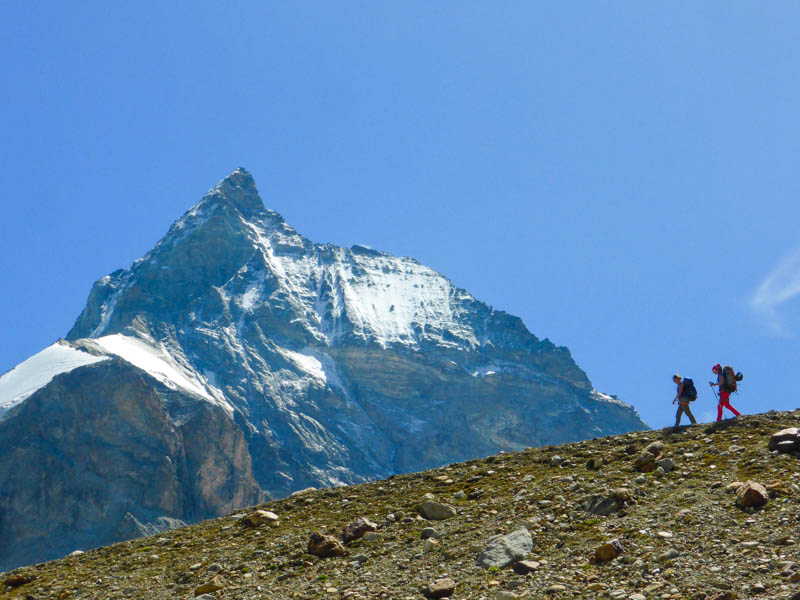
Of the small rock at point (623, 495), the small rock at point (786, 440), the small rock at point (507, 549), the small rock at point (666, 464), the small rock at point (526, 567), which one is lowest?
→ the small rock at point (526, 567)

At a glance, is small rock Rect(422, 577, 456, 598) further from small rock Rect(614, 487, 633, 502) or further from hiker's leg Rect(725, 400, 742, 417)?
hiker's leg Rect(725, 400, 742, 417)

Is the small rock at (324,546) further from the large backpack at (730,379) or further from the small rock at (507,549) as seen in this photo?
the large backpack at (730,379)

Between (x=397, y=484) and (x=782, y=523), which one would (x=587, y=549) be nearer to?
(x=782, y=523)

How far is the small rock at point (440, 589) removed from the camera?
18.4 metres

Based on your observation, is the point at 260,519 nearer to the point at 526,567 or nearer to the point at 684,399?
the point at 526,567

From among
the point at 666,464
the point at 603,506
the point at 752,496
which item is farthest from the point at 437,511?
the point at 752,496

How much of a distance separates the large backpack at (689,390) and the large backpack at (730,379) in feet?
3.47

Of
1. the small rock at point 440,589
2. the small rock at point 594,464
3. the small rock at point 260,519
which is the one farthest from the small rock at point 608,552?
the small rock at point 260,519

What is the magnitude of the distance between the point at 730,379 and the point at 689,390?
1.50 metres

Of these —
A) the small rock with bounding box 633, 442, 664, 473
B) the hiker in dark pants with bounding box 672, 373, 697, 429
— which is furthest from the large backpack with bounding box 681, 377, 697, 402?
the small rock with bounding box 633, 442, 664, 473

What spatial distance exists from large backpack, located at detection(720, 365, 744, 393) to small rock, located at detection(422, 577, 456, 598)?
625 inches

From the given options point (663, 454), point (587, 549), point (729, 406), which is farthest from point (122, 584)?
point (729, 406)

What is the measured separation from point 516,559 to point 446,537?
3.08 m

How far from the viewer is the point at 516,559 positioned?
19422mm
